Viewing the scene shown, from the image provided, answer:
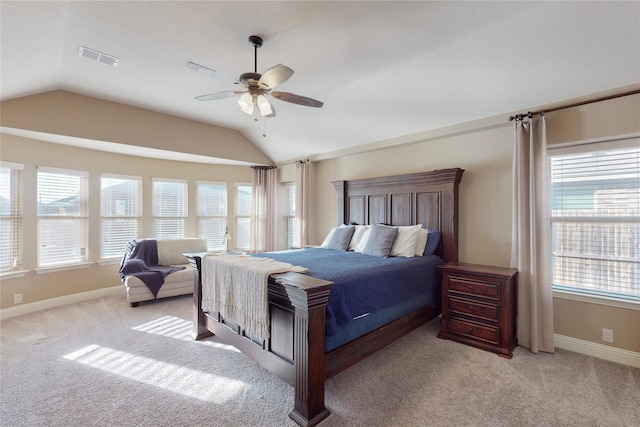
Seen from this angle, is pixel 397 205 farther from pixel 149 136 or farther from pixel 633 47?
pixel 149 136

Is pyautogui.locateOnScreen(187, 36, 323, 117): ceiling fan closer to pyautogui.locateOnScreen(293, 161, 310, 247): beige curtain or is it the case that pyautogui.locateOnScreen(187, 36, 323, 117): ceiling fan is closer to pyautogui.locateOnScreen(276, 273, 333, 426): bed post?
pyautogui.locateOnScreen(276, 273, 333, 426): bed post

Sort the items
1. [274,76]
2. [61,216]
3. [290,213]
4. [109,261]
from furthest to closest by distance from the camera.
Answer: [290,213]
[109,261]
[61,216]
[274,76]

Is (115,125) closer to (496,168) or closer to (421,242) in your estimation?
(421,242)

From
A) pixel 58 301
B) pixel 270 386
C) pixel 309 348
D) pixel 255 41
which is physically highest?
pixel 255 41

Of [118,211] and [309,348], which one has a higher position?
[118,211]

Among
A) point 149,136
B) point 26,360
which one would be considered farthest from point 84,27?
point 26,360

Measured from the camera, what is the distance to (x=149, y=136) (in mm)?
4449

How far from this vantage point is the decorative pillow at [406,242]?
3.56 metres

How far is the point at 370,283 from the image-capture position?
8.21 ft

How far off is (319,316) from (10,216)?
4.66 metres

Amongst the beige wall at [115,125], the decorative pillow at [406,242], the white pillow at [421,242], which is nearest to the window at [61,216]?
the beige wall at [115,125]

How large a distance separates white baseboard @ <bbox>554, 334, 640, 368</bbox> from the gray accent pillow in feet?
8.31

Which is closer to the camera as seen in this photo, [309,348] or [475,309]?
[309,348]

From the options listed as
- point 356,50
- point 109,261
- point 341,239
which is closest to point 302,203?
point 341,239
